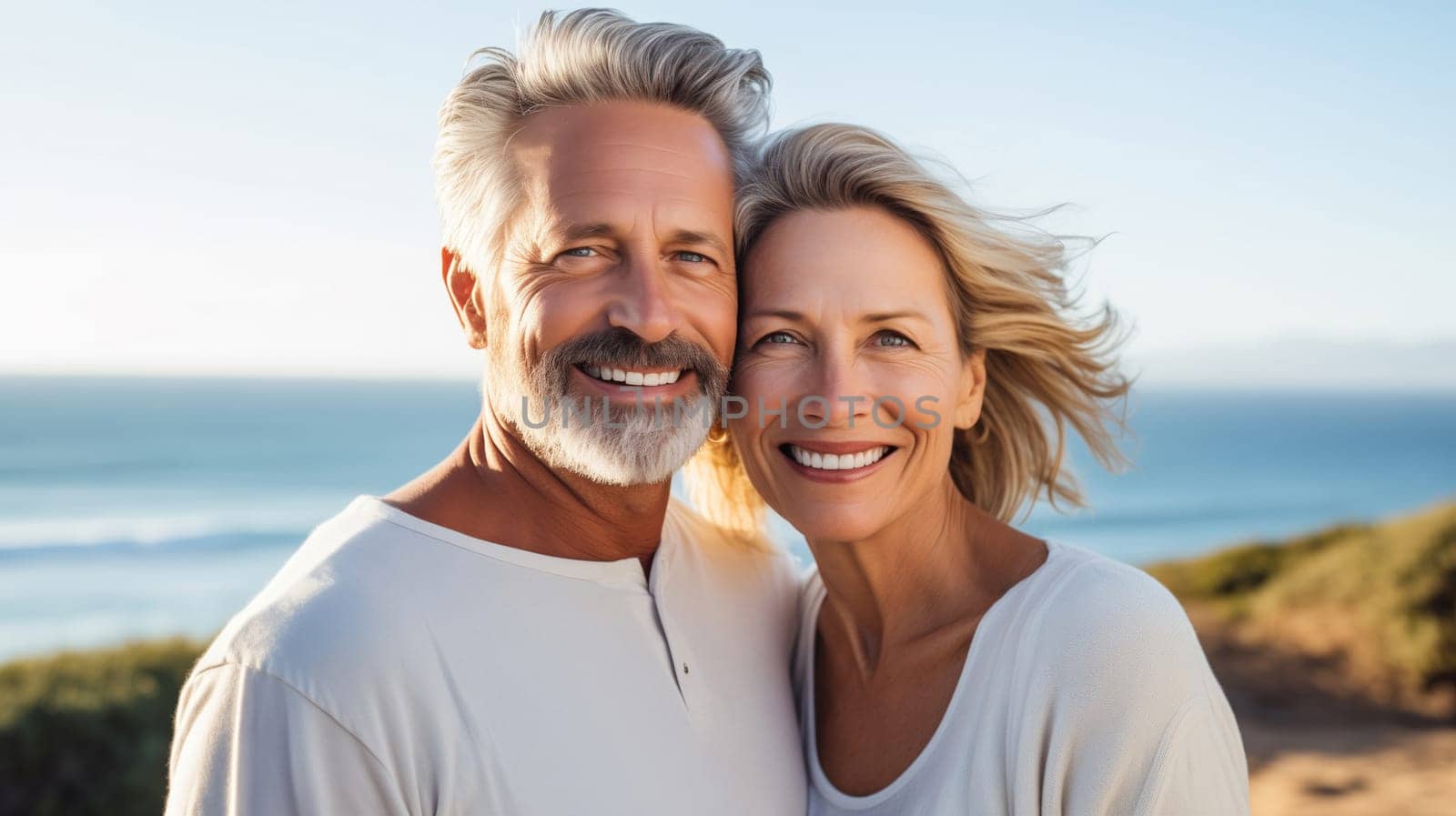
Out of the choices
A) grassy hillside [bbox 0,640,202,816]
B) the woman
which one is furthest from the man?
grassy hillside [bbox 0,640,202,816]

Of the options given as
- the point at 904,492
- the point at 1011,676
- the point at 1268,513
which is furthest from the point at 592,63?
the point at 1268,513

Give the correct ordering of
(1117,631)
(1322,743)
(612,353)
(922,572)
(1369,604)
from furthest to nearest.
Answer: (1369,604)
(1322,743)
(922,572)
(612,353)
(1117,631)

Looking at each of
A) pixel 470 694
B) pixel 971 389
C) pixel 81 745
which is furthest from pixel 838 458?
pixel 81 745

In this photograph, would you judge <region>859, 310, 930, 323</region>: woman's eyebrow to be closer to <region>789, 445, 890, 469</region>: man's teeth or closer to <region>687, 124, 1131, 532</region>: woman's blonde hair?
<region>687, 124, 1131, 532</region>: woman's blonde hair

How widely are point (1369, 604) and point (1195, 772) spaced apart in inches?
394

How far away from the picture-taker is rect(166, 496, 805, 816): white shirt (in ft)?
6.51

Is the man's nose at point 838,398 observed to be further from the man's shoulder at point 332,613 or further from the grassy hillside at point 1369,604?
the grassy hillside at point 1369,604

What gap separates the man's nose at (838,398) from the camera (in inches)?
99.7

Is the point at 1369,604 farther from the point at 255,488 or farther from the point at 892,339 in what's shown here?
the point at 255,488

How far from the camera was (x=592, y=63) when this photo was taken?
2621mm

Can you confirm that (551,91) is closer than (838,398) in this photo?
No

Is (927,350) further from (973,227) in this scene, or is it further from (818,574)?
(818,574)

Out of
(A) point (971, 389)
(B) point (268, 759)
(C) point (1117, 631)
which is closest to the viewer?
(B) point (268, 759)

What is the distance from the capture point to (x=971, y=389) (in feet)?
9.59
